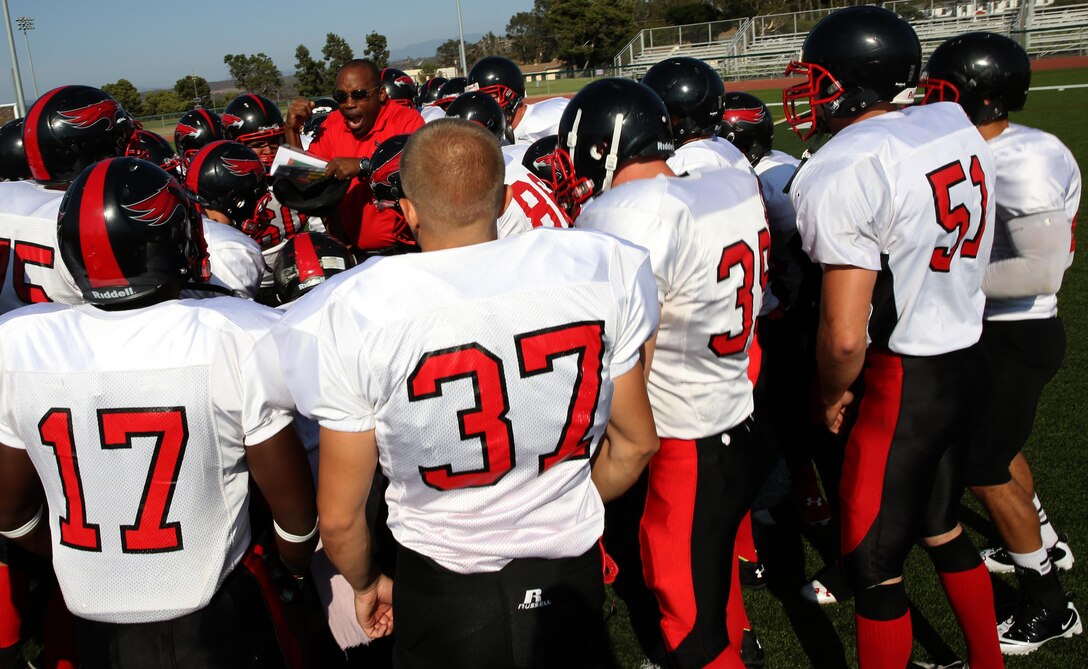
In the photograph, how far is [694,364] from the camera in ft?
8.67

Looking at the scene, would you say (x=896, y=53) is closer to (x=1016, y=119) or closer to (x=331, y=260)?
(x=331, y=260)

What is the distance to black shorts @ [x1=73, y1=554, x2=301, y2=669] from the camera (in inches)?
79.6

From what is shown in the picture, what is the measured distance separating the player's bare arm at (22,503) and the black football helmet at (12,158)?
2815 mm

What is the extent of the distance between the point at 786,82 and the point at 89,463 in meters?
32.5

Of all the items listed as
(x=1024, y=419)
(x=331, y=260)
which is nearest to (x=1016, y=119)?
(x=1024, y=419)

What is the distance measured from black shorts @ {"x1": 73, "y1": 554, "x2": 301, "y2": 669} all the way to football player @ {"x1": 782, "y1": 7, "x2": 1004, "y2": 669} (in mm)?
1894

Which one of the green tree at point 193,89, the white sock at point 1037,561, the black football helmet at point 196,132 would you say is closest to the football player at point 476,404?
the white sock at point 1037,561

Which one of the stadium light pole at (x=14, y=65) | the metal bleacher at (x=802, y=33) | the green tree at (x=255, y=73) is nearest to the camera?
the stadium light pole at (x=14, y=65)

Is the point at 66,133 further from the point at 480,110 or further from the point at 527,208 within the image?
the point at 480,110

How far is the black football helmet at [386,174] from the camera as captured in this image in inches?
152

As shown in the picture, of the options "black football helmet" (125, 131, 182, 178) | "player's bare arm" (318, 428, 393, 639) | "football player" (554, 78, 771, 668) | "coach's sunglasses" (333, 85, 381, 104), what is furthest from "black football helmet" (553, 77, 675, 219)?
"black football helmet" (125, 131, 182, 178)

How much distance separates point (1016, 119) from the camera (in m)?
17.2

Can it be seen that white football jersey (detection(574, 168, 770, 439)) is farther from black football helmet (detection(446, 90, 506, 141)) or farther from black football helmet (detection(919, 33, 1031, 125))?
black football helmet (detection(446, 90, 506, 141))

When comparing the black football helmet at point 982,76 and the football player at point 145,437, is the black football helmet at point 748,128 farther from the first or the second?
the football player at point 145,437
